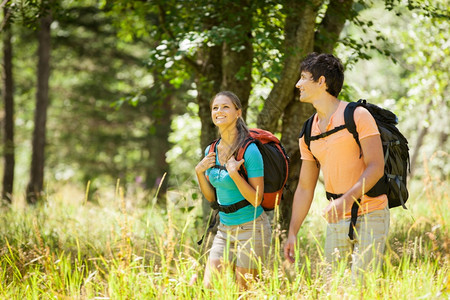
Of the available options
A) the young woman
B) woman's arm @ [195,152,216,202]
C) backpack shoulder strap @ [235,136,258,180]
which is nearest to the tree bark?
the young woman

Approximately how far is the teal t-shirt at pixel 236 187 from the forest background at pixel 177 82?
507mm

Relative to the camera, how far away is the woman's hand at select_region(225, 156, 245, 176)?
11.8 feet

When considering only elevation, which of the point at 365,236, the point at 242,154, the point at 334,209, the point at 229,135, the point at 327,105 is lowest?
the point at 365,236

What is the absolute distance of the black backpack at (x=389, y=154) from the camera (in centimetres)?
318

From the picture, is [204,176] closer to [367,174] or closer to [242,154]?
[242,154]

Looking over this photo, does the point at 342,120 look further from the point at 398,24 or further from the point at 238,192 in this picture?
the point at 398,24

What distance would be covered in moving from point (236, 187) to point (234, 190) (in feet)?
0.09

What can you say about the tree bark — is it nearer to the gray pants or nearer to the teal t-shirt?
the teal t-shirt

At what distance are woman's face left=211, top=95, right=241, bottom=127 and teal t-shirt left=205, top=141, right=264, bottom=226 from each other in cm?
30

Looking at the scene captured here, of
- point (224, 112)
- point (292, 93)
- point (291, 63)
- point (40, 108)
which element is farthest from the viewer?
point (40, 108)

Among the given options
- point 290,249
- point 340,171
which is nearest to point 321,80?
point 340,171

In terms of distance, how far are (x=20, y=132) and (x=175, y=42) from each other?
1832 centimetres

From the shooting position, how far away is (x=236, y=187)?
378 centimetres

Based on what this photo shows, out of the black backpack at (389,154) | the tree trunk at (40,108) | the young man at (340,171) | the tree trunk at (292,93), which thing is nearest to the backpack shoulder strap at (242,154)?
the young man at (340,171)
